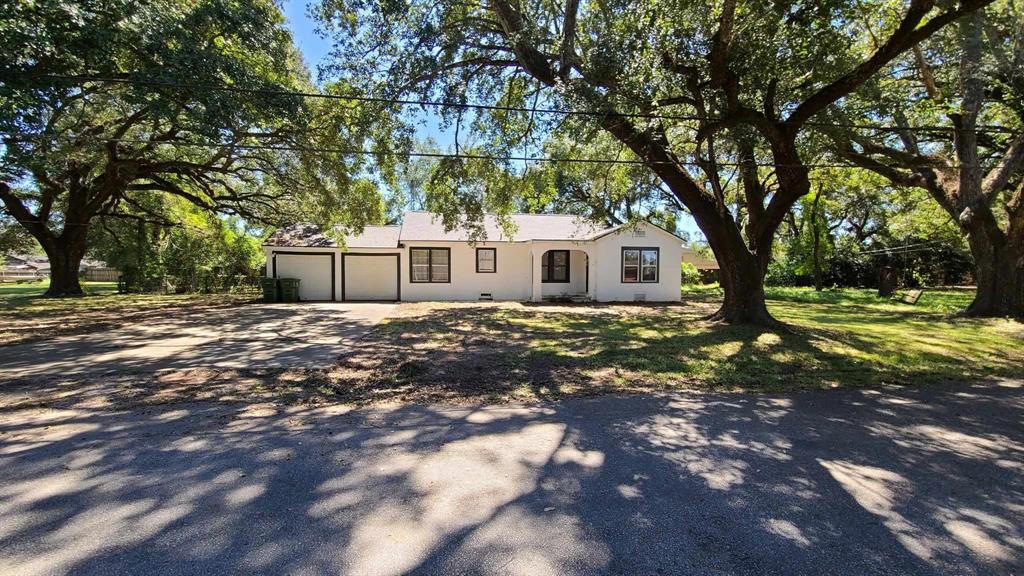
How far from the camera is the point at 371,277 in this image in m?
21.0

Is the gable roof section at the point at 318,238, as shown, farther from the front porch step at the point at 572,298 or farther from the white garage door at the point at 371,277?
the front porch step at the point at 572,298

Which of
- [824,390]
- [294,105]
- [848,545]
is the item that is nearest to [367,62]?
[294,105]

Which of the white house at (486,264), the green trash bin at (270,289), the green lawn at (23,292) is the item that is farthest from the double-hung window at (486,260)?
the green lawn at (23,292)

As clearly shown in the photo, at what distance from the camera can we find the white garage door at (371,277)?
2077cm

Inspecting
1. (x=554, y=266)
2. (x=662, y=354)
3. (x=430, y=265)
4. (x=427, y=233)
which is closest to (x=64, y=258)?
(x=427, y=233)

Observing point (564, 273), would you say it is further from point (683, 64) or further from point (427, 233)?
point (683, 64)

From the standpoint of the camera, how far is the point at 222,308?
53.4ft

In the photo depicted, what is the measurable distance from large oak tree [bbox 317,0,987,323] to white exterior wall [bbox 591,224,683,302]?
749 centimetres

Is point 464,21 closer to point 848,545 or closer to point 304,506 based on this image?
point 304,506

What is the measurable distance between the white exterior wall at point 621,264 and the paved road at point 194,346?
32.6ft

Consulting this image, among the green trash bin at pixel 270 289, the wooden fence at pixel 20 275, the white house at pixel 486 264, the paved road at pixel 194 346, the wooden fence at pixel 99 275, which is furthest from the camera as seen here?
the wooden fence at pixel 20 275

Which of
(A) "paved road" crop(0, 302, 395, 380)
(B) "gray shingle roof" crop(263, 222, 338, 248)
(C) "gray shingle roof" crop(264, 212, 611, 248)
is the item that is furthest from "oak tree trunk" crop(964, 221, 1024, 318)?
(B) "gray shingle roof" crop(263, 222, 338, 248)

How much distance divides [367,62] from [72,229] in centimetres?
1855

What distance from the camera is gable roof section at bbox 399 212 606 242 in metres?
19.9
